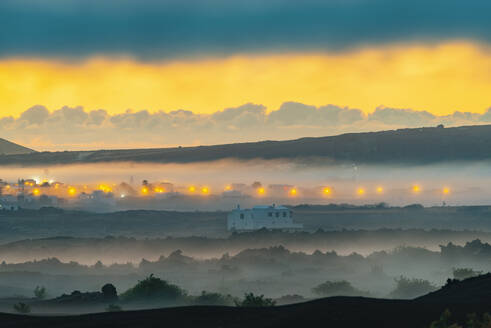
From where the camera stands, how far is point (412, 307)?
1729 inches

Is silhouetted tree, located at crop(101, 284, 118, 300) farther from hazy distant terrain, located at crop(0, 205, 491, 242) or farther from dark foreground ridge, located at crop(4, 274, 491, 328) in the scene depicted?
hazy distant terrain, located at crop(0, 205, 491, 242)

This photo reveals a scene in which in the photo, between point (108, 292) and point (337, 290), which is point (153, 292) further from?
point (337, 290)

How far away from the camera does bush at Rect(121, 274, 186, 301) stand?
249ft

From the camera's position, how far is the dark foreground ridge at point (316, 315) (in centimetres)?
4156

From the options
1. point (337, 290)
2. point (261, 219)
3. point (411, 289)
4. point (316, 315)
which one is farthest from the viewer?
point (261, 219)

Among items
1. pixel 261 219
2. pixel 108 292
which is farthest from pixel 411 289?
pixel 261 219

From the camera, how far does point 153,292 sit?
255 ft

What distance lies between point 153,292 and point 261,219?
8005 centimetres

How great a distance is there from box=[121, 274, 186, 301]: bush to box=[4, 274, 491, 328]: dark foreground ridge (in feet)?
80.1

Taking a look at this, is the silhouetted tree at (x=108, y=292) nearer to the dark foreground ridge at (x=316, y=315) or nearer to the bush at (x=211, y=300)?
the bush at (x=211, y=300)

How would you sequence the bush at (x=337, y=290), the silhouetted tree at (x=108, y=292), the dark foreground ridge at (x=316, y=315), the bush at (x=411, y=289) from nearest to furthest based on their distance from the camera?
the dark foreground ridge at (x=316, y=315), the silhouetted tree at (x=108, y=292), the bush at (x=411, y=289), the bush at (x=337, y=290)

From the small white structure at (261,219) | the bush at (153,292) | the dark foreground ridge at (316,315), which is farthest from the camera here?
the small white structure at (261,219)

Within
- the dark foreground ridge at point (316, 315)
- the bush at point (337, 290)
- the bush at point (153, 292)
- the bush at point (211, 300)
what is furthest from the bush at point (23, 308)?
the bush at point (337, 290)

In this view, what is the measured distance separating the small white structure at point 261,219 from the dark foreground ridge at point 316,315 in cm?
10381
